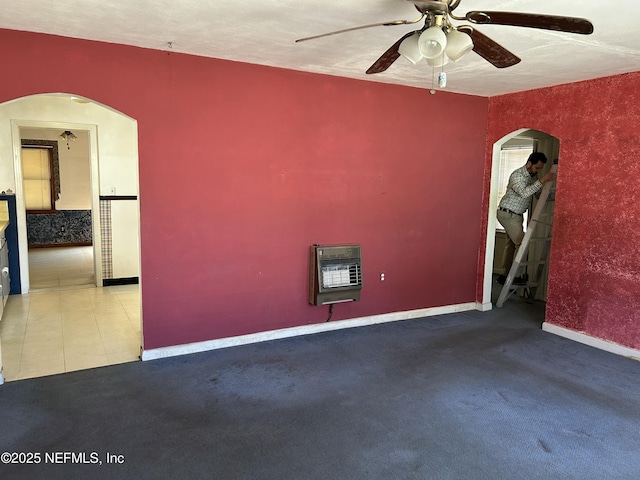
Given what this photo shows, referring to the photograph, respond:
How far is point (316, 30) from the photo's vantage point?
287 centimetres

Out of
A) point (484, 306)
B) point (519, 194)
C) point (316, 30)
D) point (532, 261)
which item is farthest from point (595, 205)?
point (316, 30)

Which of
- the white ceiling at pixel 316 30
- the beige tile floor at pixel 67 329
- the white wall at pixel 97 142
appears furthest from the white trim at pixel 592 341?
the white wall at pixel 97 142

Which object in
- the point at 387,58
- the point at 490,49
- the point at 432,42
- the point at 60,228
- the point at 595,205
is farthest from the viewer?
the point at 60,228

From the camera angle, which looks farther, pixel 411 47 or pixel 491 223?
pixel 491 223

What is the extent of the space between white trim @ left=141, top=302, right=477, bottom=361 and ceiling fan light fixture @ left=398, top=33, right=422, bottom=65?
8.94 feet

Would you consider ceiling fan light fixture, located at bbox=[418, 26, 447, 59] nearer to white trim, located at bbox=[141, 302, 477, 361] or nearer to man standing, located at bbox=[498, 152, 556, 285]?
white trim, located at bbox=[141, 302, 477, 361]

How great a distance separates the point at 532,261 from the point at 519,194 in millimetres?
817

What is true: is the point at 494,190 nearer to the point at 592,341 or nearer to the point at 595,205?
the point at 595,205

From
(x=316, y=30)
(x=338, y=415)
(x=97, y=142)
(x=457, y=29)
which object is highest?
(x=316, y=30)

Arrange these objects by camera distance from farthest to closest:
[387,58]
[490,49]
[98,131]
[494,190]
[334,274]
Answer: [98,131]
[494,190]
[334,274]
[387,58]
[490,49]

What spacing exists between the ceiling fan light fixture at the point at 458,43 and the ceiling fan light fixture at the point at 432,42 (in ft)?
0.21

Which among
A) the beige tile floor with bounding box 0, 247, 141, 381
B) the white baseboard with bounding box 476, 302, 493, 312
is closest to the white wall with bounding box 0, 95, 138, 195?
the beige tile floor with bounding box 0, 247, 141, 381

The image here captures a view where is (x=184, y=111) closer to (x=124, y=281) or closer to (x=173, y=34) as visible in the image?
(x=173, y=34)

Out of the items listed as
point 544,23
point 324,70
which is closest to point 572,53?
point 544,23
